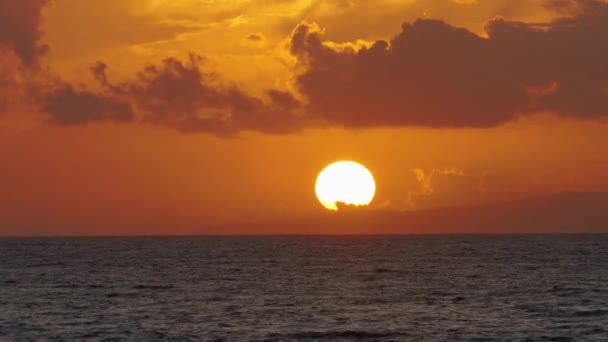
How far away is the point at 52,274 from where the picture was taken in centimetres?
13038

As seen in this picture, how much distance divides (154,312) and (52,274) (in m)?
57.4

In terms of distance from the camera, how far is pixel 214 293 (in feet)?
319

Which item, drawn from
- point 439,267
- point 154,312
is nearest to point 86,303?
point 154,312

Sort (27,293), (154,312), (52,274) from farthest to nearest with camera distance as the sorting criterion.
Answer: (52,274) → (27,293) → (154,312)

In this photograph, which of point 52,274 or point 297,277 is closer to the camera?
point 297,277

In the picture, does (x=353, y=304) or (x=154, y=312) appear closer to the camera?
(x=154, y=312)

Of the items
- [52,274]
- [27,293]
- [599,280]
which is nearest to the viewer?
[27,293]

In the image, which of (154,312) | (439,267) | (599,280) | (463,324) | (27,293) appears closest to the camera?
(463,324)

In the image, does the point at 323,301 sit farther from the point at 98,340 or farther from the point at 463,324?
the point at 98,340

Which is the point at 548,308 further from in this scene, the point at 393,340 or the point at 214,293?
the point at 214,293

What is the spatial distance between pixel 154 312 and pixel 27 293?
78.9 feet

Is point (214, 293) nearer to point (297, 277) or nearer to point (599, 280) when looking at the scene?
point (297, 277)

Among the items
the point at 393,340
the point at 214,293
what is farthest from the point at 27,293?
the point at 393,340

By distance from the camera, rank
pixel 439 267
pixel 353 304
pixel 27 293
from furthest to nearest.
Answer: pixel 439 267 → pixel 27 293 → pixel 353 304
